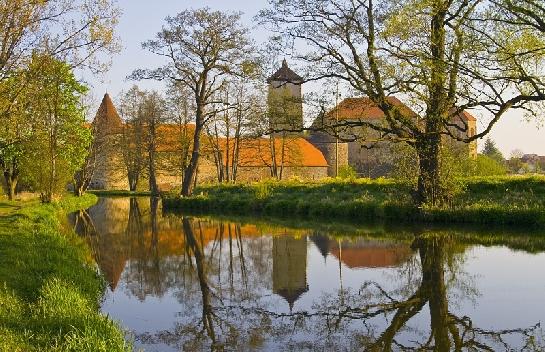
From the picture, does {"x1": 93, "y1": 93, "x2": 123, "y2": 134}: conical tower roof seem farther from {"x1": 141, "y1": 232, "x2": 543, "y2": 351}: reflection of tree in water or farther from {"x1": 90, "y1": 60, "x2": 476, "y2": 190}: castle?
{"x1": 141, "y1": 232, "x2": 543, "y2": 351}: reflection of tree in water

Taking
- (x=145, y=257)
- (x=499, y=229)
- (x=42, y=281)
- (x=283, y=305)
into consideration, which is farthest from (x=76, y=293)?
(x=499, y=229)

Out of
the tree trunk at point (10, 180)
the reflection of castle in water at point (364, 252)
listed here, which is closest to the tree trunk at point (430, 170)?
the reflection of castle in water at point (364, 252)

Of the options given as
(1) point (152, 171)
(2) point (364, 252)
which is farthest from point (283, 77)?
(1) point (152, 171)

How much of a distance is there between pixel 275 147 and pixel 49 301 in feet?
145

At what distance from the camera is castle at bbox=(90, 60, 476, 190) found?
62.7ft

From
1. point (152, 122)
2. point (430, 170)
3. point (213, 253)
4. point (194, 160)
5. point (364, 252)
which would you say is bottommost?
point (213, 253)

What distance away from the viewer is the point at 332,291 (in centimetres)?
907

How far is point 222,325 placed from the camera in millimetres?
7180

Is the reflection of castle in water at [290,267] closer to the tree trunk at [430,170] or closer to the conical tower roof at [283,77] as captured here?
the tree trunk at [430,170]

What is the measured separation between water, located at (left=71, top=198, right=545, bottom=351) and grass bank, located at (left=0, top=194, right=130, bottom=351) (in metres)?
0.64

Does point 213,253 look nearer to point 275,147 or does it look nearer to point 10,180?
point 10,180

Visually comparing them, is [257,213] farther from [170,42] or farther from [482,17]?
[482,17]

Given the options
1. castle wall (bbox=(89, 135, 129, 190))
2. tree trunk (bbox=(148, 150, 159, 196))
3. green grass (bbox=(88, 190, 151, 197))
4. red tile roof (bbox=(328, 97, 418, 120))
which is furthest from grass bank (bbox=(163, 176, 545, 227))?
green grass (bbox=(88, 190, 151, 197))

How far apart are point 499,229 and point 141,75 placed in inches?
→ 707
